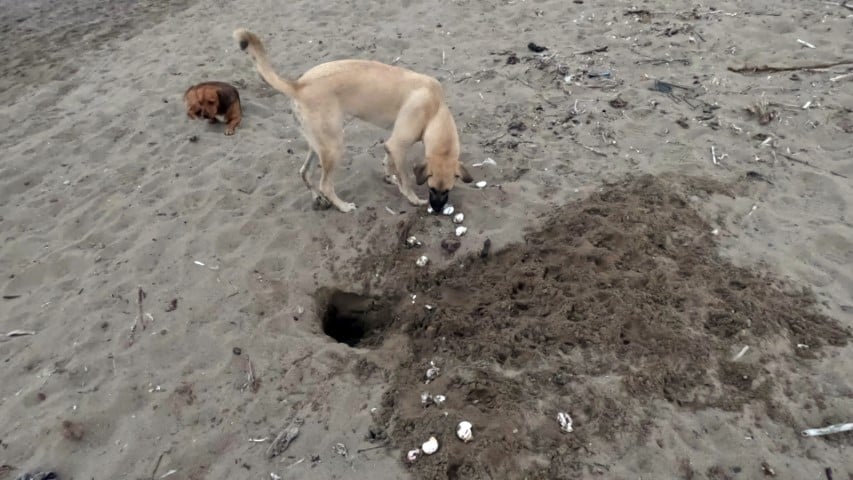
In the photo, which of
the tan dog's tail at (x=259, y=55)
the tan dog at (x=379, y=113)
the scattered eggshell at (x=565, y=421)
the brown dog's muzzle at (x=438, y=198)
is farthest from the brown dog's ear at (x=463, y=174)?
the scattered eggshell at (x=565, y=421)

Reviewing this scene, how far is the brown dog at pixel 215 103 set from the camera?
5887 mm

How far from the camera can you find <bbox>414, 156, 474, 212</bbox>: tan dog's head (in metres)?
4.51

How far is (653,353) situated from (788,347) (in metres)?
0.82

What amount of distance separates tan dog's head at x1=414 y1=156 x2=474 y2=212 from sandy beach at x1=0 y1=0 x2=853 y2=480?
0.97ft

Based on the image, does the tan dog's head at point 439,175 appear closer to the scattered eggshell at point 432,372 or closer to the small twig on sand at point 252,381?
the scattered eggshell at point 432,372

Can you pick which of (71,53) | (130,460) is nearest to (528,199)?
(130,460)

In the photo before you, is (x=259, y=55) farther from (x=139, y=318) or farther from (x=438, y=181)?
(x=139, y=318)

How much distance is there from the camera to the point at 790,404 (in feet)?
10.4

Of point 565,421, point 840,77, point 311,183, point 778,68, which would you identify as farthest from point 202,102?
point 840,77

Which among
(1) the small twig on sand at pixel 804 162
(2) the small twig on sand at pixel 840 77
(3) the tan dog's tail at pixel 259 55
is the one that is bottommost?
(1) the small twig on sand at pixel 804 162

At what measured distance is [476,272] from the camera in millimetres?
4258

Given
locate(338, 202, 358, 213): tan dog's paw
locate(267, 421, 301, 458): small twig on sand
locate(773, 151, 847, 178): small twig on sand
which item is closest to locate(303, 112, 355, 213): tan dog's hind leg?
locate(338, 202, 358, 213): tan dog's paw

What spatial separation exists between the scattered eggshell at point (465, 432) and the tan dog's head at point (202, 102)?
4356mm

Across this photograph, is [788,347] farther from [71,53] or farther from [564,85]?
[71,53]
